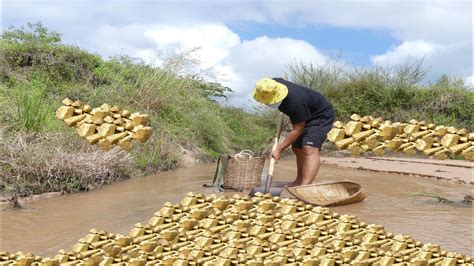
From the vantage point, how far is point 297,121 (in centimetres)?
586

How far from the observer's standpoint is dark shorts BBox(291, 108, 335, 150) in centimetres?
607

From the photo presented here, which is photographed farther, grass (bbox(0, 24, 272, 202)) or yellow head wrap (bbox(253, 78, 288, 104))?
grass (bbox(0, 24, 272, 202))

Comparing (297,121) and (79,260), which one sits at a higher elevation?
(297,121)

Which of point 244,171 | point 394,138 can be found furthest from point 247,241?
point 244,171

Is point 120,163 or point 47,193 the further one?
point 120,163

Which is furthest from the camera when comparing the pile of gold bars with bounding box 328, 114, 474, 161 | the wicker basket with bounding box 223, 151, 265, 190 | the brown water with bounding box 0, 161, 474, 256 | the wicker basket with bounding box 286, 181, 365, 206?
the wicker basket with bounding box 223, 151, 265, 190

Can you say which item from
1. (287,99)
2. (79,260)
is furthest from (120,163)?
(79,260)

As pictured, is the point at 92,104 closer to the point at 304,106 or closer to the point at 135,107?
the point at 135,107

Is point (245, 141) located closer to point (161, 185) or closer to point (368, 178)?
Result: point (368, 178)

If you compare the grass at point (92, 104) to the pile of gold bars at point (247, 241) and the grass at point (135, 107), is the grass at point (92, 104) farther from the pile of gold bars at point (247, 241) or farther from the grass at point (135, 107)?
the pile of gold bars at point (247, 241)

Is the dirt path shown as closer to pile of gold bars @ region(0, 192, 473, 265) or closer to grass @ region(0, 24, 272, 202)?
grass @ region(0, 24, 272, 202)

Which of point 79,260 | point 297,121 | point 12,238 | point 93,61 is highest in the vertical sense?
point 93,61

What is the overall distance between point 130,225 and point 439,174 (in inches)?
218

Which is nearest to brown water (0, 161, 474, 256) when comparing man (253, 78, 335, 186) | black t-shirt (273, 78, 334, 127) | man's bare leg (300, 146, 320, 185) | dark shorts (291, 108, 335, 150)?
man's bare leg (300, 146, 320, 185)
